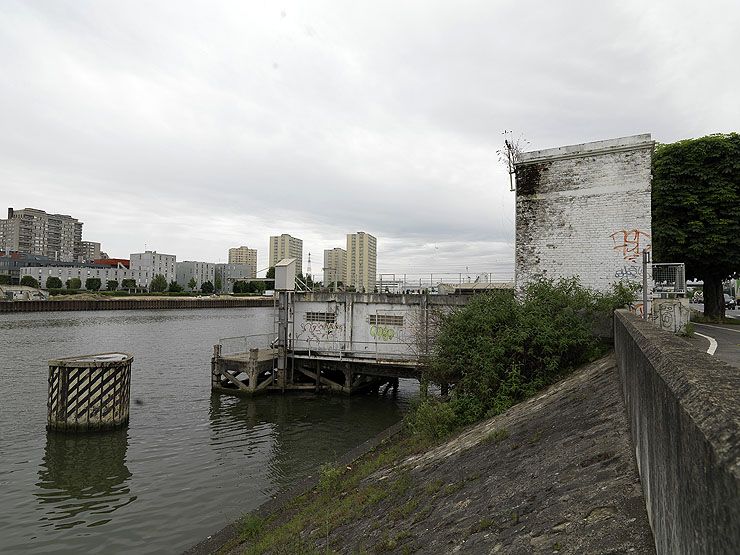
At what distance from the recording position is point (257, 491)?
43.0ft

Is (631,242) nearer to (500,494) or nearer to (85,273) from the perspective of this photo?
(500,494)

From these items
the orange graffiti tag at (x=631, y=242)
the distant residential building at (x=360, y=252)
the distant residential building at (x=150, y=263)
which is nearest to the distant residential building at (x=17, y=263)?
the distant residential building at (x=150, y=263)

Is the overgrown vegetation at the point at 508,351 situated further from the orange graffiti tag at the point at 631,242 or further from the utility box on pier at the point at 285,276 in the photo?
the utility box on pier at the point at 285,276

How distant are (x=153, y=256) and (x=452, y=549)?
614ft

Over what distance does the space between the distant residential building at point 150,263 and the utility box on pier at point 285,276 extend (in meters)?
160

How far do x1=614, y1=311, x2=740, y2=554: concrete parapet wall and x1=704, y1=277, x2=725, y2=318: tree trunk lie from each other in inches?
1129

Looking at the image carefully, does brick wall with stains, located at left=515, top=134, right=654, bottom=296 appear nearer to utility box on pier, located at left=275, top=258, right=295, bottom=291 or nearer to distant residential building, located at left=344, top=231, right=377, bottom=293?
utility box on pier, located at left=275, top=258, right=295, bottom=291

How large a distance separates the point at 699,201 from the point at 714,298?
24.3ft

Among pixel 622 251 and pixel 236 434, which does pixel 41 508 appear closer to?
pixel 236 434

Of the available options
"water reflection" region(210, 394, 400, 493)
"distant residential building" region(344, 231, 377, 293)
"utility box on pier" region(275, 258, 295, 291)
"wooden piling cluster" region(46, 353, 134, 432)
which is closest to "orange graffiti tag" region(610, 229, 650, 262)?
"water reflection" region(210, 394, 400, 493)

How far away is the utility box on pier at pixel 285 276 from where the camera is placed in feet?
86.1

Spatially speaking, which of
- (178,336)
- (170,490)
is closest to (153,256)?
(178,336)

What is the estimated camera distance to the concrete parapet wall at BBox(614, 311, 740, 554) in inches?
79.9

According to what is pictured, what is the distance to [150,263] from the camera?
173125 mm
